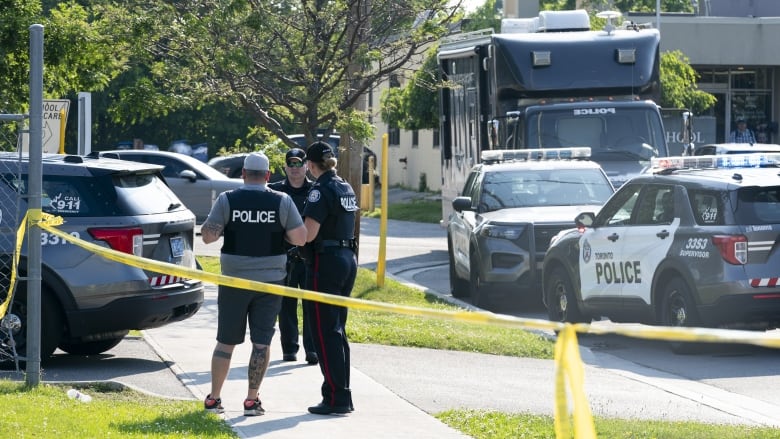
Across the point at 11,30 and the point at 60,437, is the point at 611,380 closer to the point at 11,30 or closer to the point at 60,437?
the point at 60,437

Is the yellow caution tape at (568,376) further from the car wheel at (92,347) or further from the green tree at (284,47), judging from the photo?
the green tree at (284,47)

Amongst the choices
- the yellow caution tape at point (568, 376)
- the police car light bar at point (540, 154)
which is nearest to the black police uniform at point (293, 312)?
the yellow caution tape at point (568, 376)

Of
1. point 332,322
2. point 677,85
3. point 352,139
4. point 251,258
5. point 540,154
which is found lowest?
point 332,322

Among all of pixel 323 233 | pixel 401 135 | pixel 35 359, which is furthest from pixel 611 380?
pixel 401 135

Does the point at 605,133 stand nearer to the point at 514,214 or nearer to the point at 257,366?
the point at 514,214

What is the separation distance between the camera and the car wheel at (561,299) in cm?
1335

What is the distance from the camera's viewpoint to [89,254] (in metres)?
9.74

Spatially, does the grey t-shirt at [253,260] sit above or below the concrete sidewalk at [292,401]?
above

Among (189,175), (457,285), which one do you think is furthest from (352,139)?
(189,175)

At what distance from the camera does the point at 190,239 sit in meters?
10.6

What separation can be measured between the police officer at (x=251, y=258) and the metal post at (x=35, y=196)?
1180 mm

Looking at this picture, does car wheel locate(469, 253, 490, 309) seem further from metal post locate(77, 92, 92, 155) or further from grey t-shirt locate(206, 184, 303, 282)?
grey t-shirt locate(206, 184, 303, 282)

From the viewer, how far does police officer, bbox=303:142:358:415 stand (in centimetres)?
831

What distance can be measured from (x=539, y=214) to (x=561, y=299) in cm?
204
